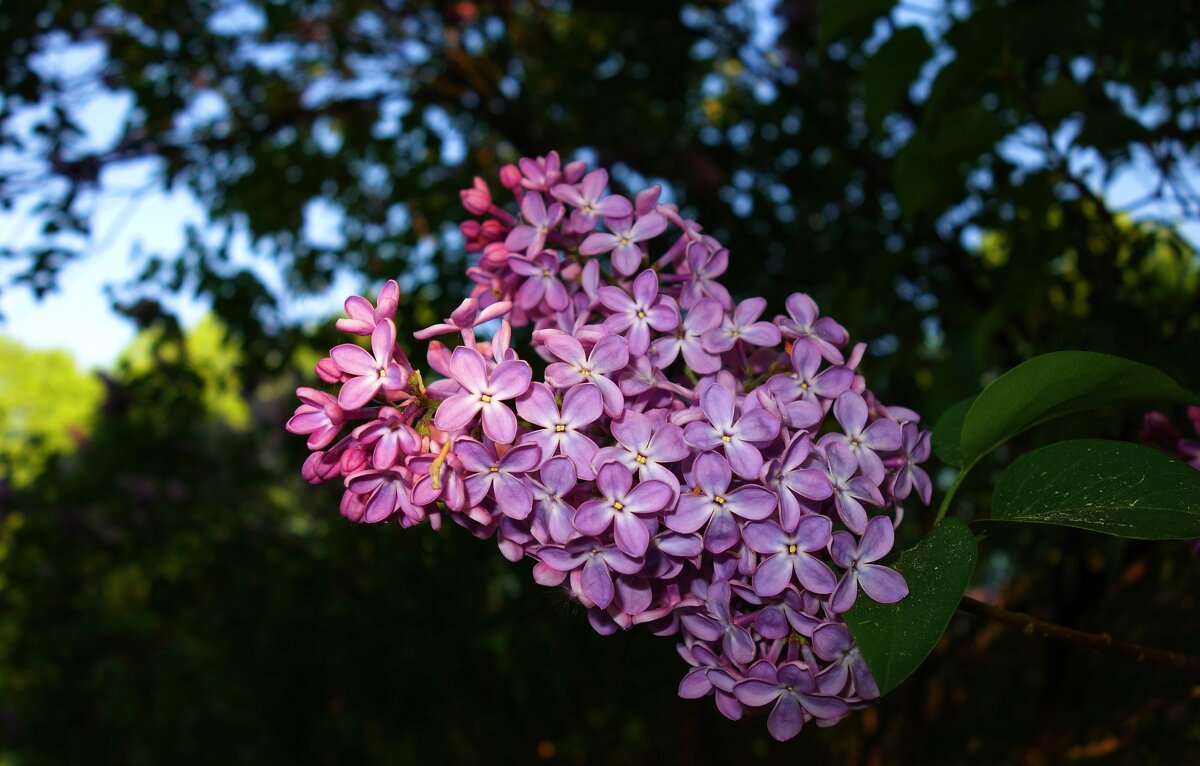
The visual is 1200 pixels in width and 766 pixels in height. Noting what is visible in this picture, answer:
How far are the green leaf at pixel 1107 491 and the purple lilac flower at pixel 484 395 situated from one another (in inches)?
15.5

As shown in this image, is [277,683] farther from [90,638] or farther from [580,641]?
[90,638]

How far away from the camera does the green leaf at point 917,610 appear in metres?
0.59

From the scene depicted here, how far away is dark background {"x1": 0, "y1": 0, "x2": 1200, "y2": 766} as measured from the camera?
1.70 m

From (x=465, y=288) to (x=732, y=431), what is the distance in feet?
4.77

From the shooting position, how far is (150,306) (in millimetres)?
2738

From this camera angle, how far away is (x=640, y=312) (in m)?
0.76

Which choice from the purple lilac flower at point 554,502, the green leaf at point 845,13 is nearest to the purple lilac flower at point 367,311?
the purple lilac flower at point 554,502

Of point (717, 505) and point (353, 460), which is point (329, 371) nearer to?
point (353, 460)

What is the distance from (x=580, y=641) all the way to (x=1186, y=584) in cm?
171

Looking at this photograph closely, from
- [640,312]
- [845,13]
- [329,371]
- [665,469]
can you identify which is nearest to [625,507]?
[665,469]

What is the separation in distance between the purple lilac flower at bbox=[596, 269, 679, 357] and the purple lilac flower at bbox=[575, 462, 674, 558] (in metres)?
0.13

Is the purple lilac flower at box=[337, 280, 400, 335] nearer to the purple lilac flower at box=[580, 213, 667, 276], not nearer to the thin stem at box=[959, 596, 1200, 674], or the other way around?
the purple lilac flower at box=[580, 213, 667, 276]

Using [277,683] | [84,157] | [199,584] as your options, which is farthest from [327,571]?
[84,157]

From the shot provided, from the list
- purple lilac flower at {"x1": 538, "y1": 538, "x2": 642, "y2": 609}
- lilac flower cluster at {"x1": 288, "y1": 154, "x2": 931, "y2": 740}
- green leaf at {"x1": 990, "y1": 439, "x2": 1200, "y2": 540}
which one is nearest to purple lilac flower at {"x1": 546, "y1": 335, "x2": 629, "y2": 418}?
lilac flower cluster at {"x1": 288, "y1": 154, "x2": 931, "y2": 740}
